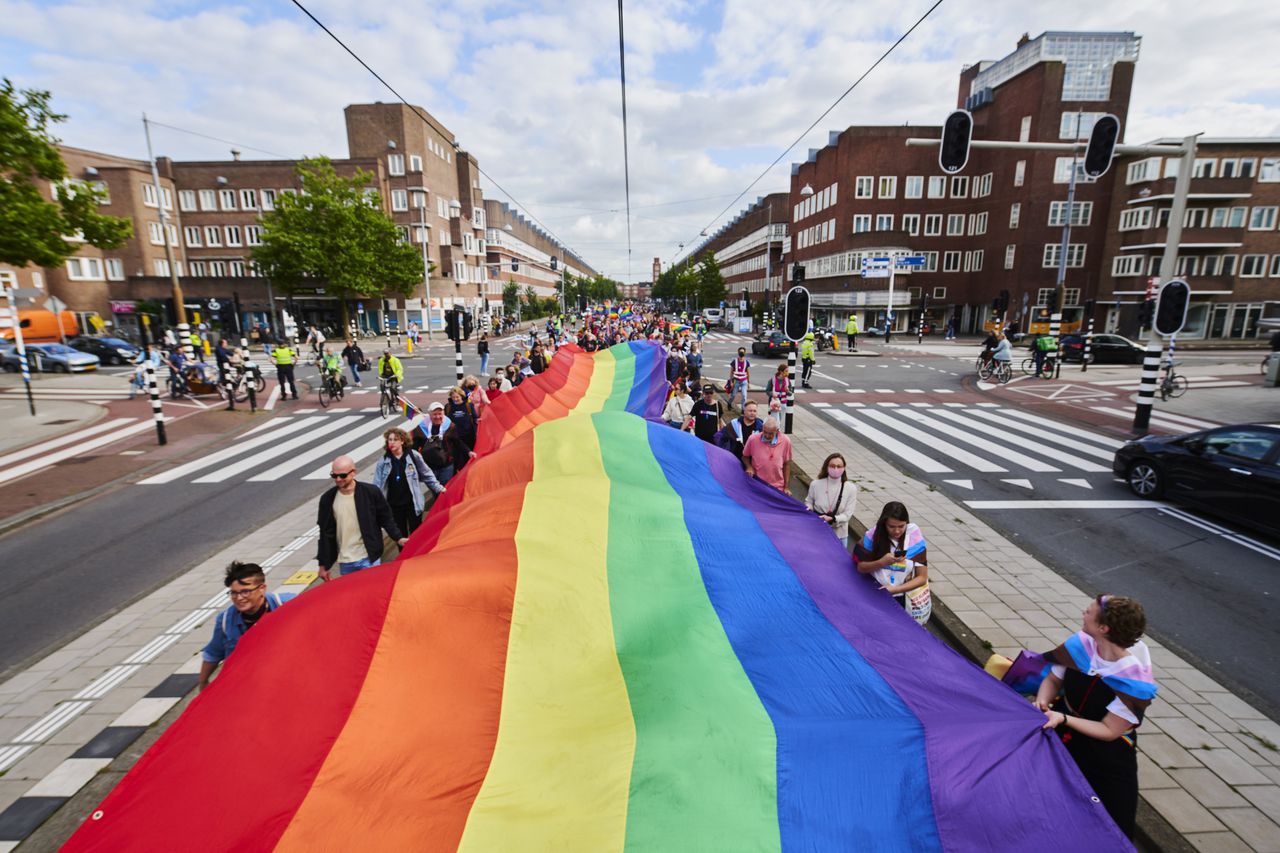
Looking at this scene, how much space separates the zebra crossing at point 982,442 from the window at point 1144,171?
4059cm

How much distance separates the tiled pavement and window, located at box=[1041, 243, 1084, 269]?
49745 millimetres

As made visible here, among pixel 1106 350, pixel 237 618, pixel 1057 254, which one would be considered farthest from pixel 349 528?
pixel 1057 254

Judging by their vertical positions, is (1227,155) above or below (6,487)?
above

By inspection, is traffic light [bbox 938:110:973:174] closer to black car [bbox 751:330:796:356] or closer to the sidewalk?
the sidewalk

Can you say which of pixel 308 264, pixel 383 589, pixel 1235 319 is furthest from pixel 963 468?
pixel 1235 319

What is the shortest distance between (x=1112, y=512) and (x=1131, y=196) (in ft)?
168

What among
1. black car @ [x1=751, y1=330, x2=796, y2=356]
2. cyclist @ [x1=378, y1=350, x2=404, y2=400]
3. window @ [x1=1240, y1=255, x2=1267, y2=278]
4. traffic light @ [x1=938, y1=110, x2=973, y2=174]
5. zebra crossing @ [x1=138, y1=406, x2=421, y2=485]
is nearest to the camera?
traffic light @ [x1=938, y1=110, x2=973, y2=174]

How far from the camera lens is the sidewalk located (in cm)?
403

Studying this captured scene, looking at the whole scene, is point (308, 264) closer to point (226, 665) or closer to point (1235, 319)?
point (226, 665)

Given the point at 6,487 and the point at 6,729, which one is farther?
the point at 6,487

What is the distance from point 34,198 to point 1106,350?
1698 inches

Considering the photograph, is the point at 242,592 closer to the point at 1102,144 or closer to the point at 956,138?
the point at 956,138

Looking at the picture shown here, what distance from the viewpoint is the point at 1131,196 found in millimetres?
45875

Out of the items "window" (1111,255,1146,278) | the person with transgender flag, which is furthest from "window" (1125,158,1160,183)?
the person with transgender flag
